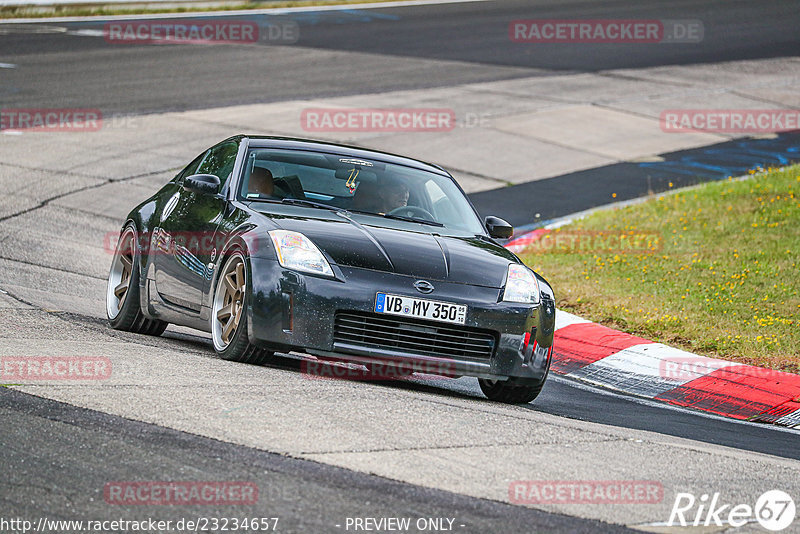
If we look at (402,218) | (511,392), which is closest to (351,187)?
(402,218)

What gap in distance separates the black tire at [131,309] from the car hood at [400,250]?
1.79 meters

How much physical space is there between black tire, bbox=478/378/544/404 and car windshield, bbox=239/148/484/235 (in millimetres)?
1178

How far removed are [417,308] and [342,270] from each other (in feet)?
1.55

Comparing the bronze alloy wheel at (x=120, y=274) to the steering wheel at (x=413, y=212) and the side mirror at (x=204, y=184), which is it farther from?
the steering wheel at (x=413, y=212)

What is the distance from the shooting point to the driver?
8.20 m

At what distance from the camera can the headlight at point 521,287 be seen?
7.30 metres

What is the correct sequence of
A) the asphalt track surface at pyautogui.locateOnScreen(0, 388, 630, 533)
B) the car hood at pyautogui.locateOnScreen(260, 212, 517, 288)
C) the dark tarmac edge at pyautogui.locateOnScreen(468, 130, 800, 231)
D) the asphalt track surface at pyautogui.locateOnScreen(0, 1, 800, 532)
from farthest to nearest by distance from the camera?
the dark tarmac edge at pyautogui.locateOnScreen(468, 130, 800, 231)
the car hood at pyautogui.locateOnScreen(260, 212, 517, 288)
the asphalt track surface at pyautogui.locateOnScreen(0, 1, 800, 532)
the asphalt track surface at pyautogui.locateOnScreen(0, 388, 630, 533)

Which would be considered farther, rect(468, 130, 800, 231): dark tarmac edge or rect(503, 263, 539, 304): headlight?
rect(468, 130, 800, 231): dark tarmac edge

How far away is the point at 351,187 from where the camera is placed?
8.21 metres

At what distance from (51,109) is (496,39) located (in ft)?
41.7

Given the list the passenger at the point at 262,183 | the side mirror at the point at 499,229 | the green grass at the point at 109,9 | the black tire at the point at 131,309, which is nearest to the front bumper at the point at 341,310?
the passenger at the point at 262,183

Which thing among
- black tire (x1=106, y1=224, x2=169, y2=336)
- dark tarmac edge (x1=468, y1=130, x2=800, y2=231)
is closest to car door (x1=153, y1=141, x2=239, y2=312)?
black tire (x1=106, y1=224, x2=169, y2=336)

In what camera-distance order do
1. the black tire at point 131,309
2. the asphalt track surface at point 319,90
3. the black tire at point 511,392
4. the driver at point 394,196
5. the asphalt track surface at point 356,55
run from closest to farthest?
1. the asphalt track surface at point 319,90
2. the black tire at point 511,392
3. the driver at point 394,196
4. the black tire at point 131,309
5. the asphalt track surface at point 356,55

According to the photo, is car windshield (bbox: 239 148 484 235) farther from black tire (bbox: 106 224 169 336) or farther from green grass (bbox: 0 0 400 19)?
green grass (bbox: 0 0 400 19)
